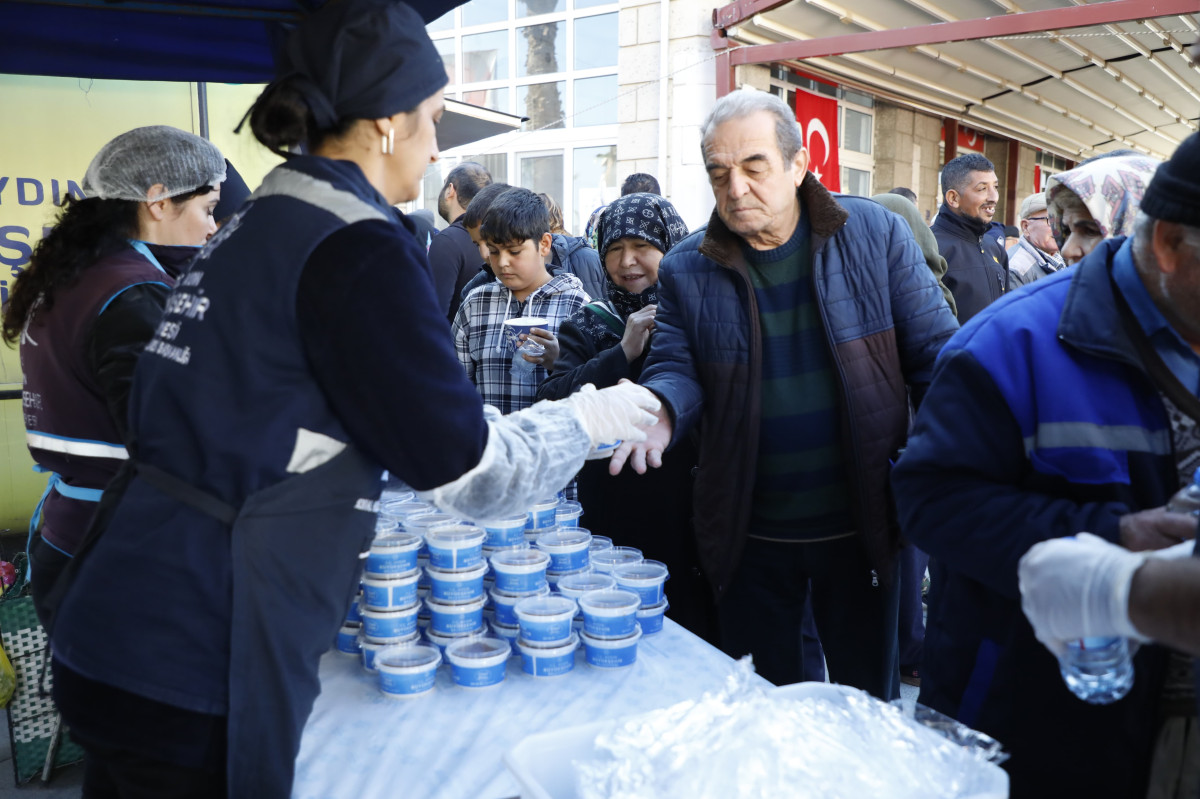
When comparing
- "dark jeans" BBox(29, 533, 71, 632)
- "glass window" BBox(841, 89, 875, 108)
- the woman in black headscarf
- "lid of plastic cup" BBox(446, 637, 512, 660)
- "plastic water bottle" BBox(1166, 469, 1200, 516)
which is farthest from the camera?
"glass window" BBox(841, 89, 875, 108)

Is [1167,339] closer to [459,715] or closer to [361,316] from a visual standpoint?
[361,316]

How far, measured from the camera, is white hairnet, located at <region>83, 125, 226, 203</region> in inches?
92.1

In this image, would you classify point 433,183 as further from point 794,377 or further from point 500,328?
point 794,377

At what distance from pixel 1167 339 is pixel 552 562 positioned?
4.53 ft

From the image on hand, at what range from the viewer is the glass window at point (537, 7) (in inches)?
502

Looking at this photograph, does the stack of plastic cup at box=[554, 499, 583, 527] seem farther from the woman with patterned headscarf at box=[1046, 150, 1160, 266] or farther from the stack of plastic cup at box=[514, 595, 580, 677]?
the woman with patterned headscarf at box=[1046, 150, 1160, 266]

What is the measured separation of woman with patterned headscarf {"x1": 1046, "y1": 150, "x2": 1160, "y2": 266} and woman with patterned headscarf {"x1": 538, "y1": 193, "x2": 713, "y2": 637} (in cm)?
121

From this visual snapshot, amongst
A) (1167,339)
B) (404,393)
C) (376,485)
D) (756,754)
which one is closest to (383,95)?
(404,393)

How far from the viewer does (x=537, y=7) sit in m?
13.1

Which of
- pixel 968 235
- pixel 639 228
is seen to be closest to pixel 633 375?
pixel 639 228

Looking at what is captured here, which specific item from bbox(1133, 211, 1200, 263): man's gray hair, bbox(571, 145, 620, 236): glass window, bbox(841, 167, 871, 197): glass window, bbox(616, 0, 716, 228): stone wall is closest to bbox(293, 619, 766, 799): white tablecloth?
bbox(1133, 211, 1200, 263): man's gray hair

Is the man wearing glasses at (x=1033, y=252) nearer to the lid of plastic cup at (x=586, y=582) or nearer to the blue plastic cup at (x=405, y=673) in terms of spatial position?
the lid of plastic cup at (x=586, y=582)

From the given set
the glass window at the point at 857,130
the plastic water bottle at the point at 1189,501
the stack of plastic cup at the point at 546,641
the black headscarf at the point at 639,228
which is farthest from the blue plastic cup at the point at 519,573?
the glass window at the point at 857,130

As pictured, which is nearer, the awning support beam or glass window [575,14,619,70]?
the awning support beam
